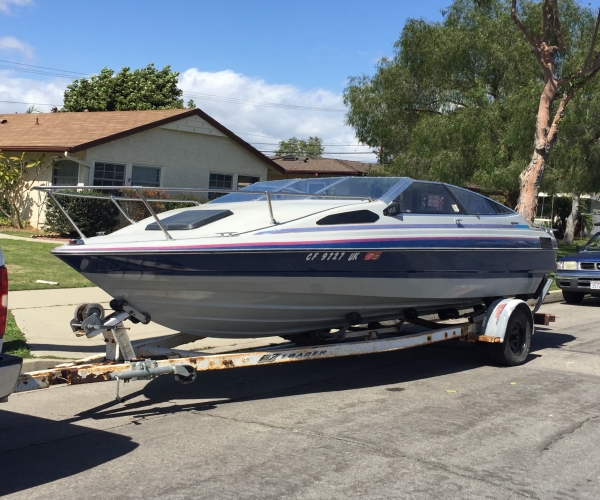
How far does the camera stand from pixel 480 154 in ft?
70.0

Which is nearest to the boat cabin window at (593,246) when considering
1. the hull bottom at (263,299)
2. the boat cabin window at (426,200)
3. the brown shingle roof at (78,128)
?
the boat cabin window at (426,200)

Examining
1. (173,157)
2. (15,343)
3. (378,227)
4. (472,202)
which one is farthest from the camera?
(173,157)

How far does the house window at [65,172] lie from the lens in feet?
76.5

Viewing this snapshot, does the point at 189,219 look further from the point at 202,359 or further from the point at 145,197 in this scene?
the point at 202,359

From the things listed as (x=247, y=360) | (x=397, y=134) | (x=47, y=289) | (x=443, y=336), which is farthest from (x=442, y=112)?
(x=247, y=360)

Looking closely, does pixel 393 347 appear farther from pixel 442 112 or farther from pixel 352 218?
pixel 442 112

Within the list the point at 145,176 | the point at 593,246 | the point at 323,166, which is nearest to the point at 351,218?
the point at 593,246

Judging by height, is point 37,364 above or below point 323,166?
below

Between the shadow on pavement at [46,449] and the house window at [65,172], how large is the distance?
58.4ft

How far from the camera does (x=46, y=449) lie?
18.1ft

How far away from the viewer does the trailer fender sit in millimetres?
8370

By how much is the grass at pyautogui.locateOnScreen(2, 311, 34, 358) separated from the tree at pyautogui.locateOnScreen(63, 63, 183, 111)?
32.9 metres

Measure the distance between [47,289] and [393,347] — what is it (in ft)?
23.5

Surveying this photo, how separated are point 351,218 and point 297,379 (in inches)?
78.7
